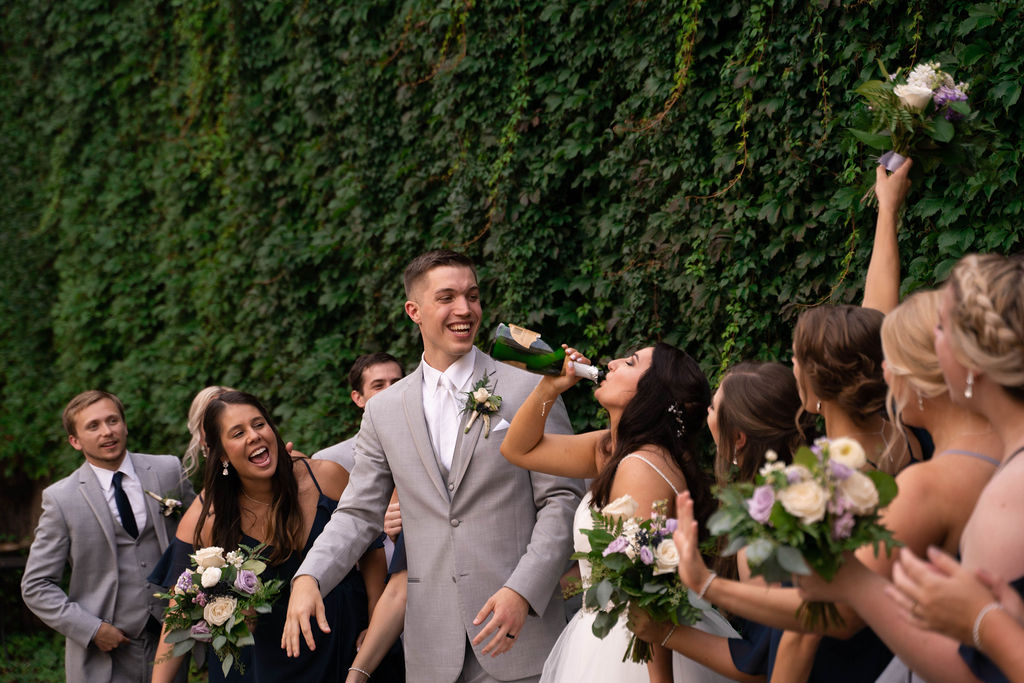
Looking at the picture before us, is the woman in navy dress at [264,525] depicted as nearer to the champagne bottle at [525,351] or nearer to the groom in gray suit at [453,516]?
the groom in gray suit at [453,516]

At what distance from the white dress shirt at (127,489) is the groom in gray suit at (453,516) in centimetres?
195

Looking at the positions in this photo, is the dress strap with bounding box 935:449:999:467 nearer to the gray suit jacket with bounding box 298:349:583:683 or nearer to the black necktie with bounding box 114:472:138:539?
the gray suit jacket with bounding box 298:349:583:683

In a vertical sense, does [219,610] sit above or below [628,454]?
below

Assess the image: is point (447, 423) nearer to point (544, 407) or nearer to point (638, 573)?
point (544, 407)

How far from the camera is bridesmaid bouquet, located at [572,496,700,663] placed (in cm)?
256

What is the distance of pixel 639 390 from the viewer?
10.7 ft

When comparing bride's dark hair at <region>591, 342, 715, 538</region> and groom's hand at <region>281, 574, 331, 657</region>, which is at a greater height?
bride's dark hair at <region>591, 342, 715, 538</region>

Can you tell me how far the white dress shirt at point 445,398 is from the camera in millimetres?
3729

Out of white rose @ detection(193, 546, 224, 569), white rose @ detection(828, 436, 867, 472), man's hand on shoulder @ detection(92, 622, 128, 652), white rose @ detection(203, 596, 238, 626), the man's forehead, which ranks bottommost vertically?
man's hand on shoulder @ detection(92, 622, 128, 652)

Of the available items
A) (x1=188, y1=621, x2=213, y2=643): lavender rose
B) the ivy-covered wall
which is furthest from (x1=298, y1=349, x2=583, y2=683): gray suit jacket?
the ivy-covered wall

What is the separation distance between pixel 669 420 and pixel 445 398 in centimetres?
99

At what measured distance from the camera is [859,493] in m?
1.84

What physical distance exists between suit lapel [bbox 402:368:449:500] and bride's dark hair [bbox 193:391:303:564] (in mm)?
886

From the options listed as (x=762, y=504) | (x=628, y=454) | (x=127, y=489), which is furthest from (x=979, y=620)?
(x=127, y=489)
